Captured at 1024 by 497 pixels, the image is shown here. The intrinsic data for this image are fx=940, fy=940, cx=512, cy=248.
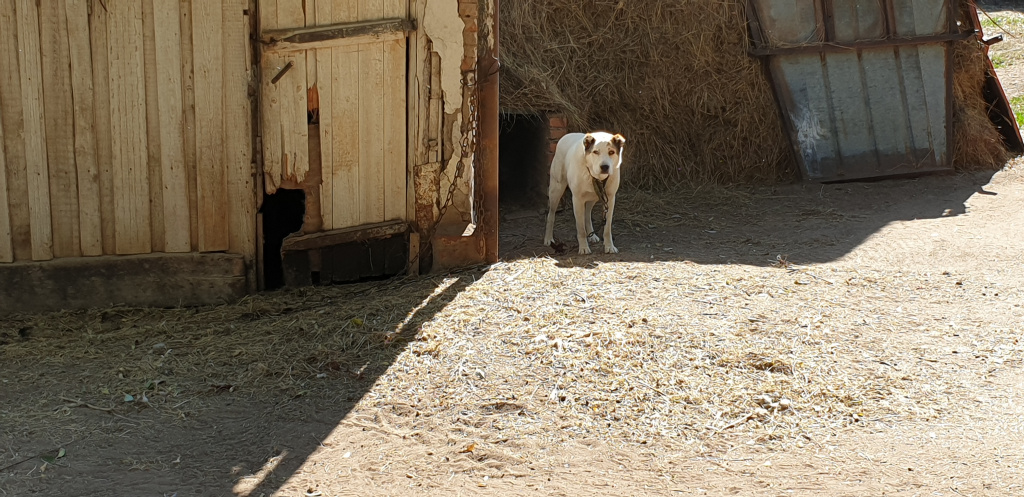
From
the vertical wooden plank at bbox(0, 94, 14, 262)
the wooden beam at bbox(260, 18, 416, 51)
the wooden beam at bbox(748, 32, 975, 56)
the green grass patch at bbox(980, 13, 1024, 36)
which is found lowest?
the vertical wooden plank at bbox(0, 94, 14, 262)

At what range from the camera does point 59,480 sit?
3.86 meters

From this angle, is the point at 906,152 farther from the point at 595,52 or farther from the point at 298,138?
the point at 298,138

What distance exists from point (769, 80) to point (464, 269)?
4.96 metres

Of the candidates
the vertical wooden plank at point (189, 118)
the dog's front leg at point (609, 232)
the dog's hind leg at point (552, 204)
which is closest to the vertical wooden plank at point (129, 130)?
the vertical wooden plank at point (189, 118)

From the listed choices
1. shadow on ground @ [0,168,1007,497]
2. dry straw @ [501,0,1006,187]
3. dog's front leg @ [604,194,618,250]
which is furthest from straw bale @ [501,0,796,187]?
shadow on ground @ [0,168,1007,497]

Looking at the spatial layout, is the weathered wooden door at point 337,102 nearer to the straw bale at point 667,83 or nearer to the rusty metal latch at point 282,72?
the rusty metal latch at point 282,72

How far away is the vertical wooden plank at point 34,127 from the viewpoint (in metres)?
5.64

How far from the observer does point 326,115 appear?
617 cm

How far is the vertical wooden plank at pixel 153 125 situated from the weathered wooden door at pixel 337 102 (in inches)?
25.5

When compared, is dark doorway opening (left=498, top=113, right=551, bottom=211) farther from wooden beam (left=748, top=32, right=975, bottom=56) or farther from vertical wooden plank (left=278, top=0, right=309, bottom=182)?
vertical wooden plank (left=278, top=0, right=309, bottom=182)

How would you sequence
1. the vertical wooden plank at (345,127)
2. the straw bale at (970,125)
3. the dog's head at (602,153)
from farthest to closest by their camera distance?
the straw bale at (970,125) < the dog's head at (602,153) < the vertical wooden plank at (345,127)

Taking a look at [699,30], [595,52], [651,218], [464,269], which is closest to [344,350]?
[464,269]

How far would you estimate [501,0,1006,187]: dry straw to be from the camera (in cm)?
968

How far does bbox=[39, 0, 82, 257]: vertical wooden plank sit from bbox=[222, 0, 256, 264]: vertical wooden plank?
92 centimetres
